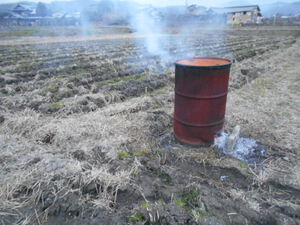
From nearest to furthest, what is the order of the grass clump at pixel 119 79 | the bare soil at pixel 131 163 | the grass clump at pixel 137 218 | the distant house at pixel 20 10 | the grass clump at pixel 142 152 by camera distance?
→ the grass clump at pixel 137 218, the bare soil at pixel 131 163, the grass clump at pixel 142 152, the grass clump at pixel 119 79, the distant house at pixel 20 10

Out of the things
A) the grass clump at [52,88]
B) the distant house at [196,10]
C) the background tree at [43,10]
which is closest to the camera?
the grass clump at [52,88]

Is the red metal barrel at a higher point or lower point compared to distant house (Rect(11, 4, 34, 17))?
lower

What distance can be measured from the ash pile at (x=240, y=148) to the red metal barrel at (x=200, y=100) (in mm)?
154

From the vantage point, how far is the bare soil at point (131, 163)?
94.7 inches

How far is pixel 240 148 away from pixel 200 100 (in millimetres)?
1024

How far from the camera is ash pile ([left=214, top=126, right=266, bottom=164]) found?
11.3 feet

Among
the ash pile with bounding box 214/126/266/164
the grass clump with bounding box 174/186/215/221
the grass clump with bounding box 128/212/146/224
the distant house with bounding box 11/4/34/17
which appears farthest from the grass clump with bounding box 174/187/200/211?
the distant house with bounding box 11/4/34/17

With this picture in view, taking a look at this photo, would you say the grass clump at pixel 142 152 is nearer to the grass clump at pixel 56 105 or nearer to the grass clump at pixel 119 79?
the grass clump at pixel 56 105

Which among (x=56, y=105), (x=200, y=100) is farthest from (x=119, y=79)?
(x=200, y=100)

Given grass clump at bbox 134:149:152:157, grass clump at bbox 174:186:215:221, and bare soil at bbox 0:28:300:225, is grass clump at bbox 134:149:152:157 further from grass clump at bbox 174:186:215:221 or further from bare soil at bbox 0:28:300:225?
grass clump at bbox 174:186:215:221

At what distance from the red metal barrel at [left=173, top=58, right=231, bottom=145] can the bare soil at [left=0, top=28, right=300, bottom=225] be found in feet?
0.88

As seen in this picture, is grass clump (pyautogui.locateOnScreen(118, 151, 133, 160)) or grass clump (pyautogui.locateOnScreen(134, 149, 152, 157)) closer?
grass clump (pyautogui.locateOnScreen(118, 151, 133, 160))

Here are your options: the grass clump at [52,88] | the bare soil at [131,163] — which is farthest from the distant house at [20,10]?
the bare soil at [131,163]

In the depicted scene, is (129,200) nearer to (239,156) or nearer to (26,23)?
(239,156)
